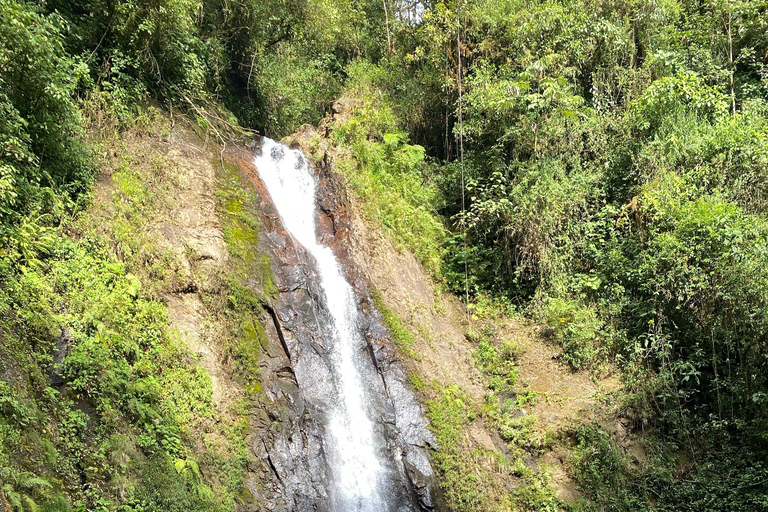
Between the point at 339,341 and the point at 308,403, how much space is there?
1.67 m

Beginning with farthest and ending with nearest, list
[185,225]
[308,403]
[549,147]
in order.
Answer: [549,147] → [185,225] → [308,403]

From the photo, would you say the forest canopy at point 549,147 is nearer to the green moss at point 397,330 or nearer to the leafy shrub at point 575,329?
the leafy shrub at point 575,329

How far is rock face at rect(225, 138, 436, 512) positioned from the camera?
27.5 feet

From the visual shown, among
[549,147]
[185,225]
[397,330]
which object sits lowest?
[397,330]

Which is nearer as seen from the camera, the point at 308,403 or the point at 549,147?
the point at 308,403

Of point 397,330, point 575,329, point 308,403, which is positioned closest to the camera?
point 308,403

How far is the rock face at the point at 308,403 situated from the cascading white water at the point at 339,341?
188mm

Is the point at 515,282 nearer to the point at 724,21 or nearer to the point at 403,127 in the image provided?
the point at 403,127

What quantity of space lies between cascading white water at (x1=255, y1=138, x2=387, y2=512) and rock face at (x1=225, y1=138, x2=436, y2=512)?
188mm

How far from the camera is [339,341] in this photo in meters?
10.6

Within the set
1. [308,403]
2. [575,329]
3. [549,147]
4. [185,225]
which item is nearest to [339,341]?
[308,403]

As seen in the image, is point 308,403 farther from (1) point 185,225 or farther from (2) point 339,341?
(1) point 185,225

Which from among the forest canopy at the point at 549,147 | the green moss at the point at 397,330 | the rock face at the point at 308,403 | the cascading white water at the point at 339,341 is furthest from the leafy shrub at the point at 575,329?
the cascading white water at the point at 339,341

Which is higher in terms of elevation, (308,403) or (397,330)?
(397,330)
